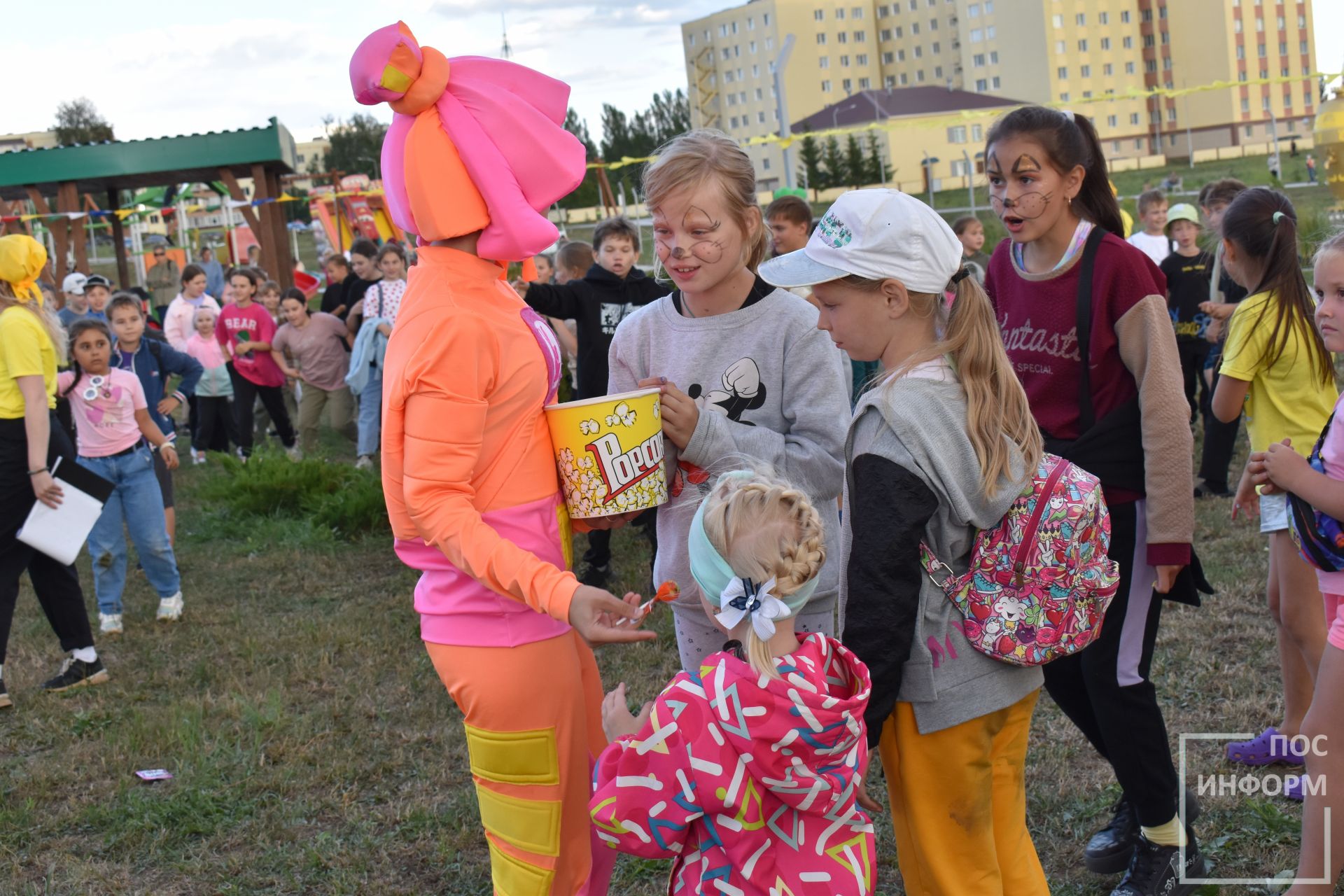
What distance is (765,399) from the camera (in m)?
2.61

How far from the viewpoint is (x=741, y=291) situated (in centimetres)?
265

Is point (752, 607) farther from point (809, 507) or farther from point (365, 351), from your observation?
point (365, 351)

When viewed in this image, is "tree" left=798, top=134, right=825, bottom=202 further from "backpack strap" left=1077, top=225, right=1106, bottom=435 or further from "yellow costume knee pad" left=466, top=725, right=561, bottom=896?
"yellow costume knee pad" left=466, top=725, right=561, bottom=896

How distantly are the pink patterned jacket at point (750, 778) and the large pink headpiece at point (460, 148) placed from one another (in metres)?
0.93

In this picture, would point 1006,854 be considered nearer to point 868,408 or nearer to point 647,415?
point 868,408

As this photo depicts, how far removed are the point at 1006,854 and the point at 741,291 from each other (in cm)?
134

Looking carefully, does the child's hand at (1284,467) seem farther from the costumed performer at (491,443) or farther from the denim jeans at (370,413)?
the denim jeans at (370,413)

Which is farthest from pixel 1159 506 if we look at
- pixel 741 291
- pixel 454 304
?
pixel 454 304

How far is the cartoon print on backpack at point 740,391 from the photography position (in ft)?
8.54

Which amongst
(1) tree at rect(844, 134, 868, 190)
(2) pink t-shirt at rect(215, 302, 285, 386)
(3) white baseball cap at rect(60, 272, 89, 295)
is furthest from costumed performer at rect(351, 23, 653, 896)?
(1) tree at rect(844, 134, 868, 190)

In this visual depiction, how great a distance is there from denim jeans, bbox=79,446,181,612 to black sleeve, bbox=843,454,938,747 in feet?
18.3

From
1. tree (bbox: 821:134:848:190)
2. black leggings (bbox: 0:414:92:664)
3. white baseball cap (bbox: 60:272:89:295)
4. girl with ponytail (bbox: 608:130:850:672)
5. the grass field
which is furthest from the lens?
tree (bbox: 821:134:848:190)

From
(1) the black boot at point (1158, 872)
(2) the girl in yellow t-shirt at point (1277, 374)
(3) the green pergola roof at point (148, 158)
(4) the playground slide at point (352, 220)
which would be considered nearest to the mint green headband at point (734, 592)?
(1) the black boot at point (1158, 872)

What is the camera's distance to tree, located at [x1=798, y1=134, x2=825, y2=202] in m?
53.7
